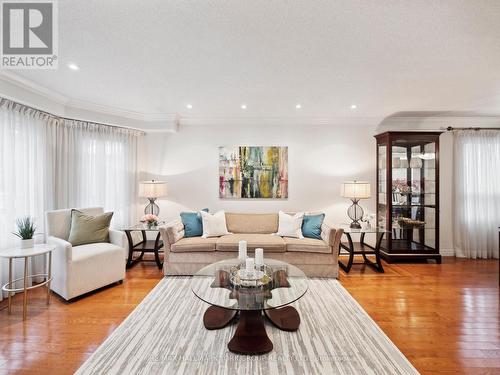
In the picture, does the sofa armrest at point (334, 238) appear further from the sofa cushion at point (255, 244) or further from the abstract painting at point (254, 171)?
the abstract painting at point (254, 171)

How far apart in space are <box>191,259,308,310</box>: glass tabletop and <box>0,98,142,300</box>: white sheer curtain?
2482 millimetres

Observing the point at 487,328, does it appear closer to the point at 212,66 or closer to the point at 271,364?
the point at 271,364

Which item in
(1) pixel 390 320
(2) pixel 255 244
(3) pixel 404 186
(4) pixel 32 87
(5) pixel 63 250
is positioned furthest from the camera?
(3) pixel 404 186

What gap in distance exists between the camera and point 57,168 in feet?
12.5

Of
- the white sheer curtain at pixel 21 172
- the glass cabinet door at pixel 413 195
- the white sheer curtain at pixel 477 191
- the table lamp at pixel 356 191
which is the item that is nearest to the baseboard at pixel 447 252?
the white sheer curtain at pixel 477 191

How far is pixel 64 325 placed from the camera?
2457mm

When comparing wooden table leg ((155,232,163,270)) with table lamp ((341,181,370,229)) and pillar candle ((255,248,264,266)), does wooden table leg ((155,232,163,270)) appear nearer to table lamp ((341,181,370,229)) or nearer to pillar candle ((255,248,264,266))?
pillar candle ((255,248,264,266))

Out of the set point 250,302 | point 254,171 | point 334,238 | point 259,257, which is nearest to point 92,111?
point 254,171

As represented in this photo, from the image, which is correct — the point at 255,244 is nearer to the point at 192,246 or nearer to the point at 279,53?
the point at 192,246

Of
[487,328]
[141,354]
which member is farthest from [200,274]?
[487,328]

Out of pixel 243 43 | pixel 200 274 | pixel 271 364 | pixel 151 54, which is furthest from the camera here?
pixel 200 274

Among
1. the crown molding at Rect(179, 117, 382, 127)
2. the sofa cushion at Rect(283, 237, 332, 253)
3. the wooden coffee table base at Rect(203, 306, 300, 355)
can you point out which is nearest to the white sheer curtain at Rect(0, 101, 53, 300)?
the crown molding at Rect(179, 117, 382, 127)

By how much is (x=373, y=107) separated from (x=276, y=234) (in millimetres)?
2501

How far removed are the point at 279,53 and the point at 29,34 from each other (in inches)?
81.0
